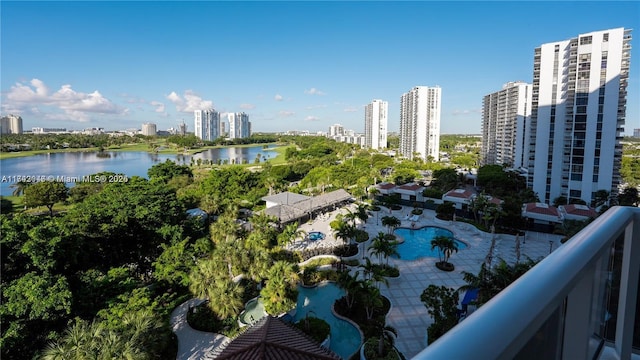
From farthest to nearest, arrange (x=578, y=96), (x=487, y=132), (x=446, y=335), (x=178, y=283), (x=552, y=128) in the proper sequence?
1. (x=487, y=132)
2. (x=552, y=128)
3. (x=578, y=96)
4. (x=178, y=283)
5. (x=446, y=335)

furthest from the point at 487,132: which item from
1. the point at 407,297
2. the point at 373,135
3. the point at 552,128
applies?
the point at 407,297

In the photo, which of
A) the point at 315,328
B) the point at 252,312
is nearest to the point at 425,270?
the point at 315,328

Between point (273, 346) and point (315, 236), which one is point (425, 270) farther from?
point (273, 346)

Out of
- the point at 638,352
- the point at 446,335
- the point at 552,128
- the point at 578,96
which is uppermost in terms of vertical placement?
the point at 578,96

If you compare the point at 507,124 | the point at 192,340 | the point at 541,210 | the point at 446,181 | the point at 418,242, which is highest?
the point at 507,124

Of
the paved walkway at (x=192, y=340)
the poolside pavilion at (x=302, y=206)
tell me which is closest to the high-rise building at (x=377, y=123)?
the poolside pavilion at (x=302, y=206)

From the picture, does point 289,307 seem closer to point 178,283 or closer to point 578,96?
point 178,283

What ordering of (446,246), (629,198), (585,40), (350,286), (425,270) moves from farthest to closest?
(585,40), (629,198), (425,270), (446,246), (350,286)
